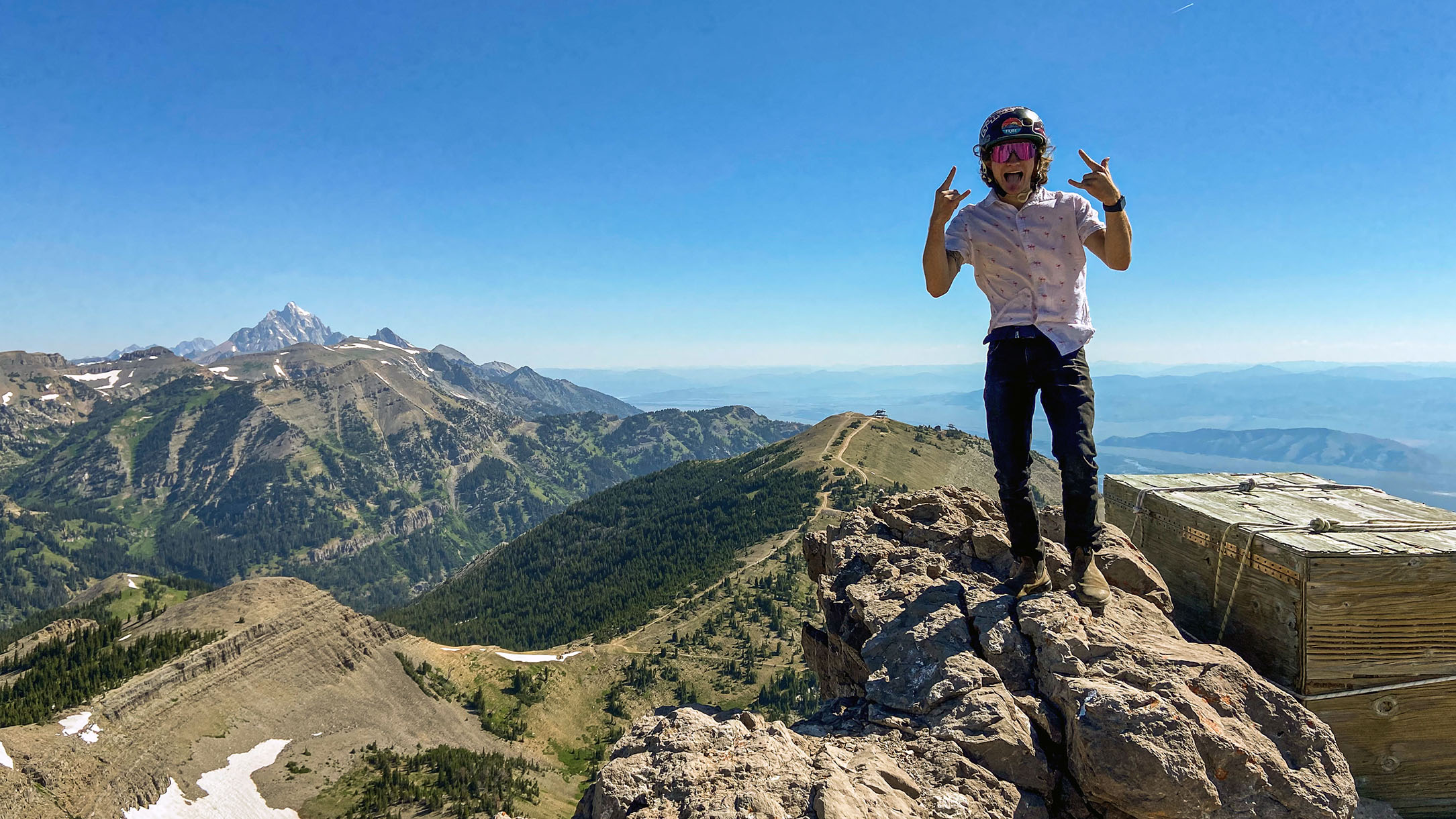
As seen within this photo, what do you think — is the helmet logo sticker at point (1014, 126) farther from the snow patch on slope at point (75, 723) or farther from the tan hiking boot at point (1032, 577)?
the snow patch on slope at point (75, 723)

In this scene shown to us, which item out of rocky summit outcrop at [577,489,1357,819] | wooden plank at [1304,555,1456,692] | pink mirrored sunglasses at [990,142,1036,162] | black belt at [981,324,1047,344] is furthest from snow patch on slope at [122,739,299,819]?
pink mirrored sunglasses at [990,142,1036,162]

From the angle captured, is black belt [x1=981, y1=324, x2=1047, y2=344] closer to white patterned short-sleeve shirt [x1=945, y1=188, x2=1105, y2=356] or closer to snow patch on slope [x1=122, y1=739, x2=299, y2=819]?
→ white patterned short-sleeve shirt [x1=945, y1=188, x2=1105, y2=356]

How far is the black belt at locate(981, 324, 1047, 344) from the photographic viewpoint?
5984 millimetres

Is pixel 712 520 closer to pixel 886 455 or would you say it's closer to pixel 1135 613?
pixel 886 455

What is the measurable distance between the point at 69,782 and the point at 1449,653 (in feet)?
222

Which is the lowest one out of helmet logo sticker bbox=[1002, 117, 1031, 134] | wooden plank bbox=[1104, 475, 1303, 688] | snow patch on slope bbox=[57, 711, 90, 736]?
snow patch on slope bbox=[57, 711, 90, 736]

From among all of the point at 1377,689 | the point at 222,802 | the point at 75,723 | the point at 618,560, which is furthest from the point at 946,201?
the point at 618,560

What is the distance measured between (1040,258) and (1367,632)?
4.13 m

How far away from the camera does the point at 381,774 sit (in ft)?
170

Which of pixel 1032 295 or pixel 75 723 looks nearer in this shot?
pixel 1032 295

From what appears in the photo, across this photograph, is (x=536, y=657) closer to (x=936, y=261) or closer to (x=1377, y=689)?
(x=936, y=261)

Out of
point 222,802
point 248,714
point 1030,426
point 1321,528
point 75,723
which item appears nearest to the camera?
point 1321,528

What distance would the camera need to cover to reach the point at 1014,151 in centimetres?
619

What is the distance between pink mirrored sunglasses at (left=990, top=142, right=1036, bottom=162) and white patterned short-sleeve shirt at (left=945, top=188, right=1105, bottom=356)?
41 centimetres
